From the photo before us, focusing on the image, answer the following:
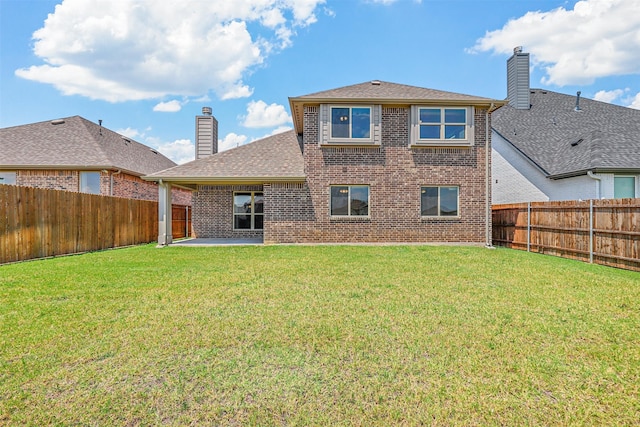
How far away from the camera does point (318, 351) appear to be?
132 inches

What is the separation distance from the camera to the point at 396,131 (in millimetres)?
13195

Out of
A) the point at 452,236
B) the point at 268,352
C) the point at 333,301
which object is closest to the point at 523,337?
the point at 333,301

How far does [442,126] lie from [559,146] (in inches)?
258

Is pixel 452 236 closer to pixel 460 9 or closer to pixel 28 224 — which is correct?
pixel 460 9

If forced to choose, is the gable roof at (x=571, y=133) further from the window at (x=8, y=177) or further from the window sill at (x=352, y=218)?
the window at (x=8, y=177)

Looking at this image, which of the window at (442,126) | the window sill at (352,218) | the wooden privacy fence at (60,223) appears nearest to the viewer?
the wooden privacy fence at (60,223)

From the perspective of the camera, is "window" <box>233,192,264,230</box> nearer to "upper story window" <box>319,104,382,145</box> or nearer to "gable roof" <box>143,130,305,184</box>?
"gable roof" <box>143,130,305,184</box>

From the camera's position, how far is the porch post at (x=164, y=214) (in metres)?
12.9

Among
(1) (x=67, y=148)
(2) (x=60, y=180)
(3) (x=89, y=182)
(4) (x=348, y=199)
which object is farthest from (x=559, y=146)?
(1) (x=67, y=148)

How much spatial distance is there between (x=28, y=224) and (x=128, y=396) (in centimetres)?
927

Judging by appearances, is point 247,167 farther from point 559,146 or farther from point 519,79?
point 519,79

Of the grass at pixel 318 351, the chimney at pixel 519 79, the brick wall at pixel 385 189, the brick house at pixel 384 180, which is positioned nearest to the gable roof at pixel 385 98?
the brick house at pixel 384 180

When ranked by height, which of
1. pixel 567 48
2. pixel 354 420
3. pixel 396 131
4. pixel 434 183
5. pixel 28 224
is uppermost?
pixel 567 48

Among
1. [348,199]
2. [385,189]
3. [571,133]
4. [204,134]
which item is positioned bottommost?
[348,199]
